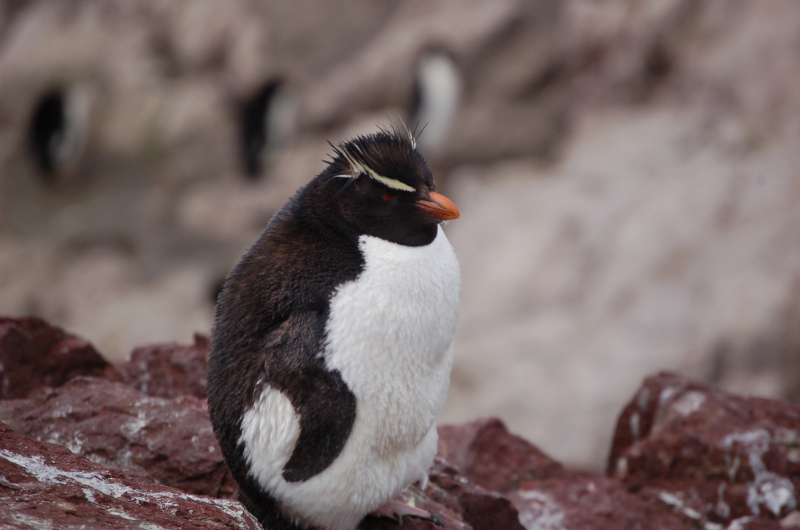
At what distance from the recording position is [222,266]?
1063 centimetres

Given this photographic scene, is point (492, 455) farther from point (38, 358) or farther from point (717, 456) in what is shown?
point (38, 358)

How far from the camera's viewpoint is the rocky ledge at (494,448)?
8.28 ft

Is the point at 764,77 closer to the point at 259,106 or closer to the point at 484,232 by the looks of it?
the point at 484,232

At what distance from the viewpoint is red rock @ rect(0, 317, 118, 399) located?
3.02 metres

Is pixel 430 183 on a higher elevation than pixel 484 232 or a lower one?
lower

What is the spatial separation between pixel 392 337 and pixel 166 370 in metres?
1.70

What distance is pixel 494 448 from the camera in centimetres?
344

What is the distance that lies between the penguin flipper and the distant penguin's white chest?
0.03 meters

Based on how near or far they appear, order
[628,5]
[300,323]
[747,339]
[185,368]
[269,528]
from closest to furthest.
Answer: [300,323] → [269,528] → [185,368] → [747,339] → [628,5]

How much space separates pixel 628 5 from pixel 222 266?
6736mm

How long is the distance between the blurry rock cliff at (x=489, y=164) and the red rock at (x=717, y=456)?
3421mm

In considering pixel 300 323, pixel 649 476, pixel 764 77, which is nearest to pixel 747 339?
pixel 764 77

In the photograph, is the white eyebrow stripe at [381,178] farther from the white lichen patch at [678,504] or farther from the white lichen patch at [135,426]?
the white lichen patch at [678,504]

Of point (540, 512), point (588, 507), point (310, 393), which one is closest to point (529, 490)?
point (540, 512)
